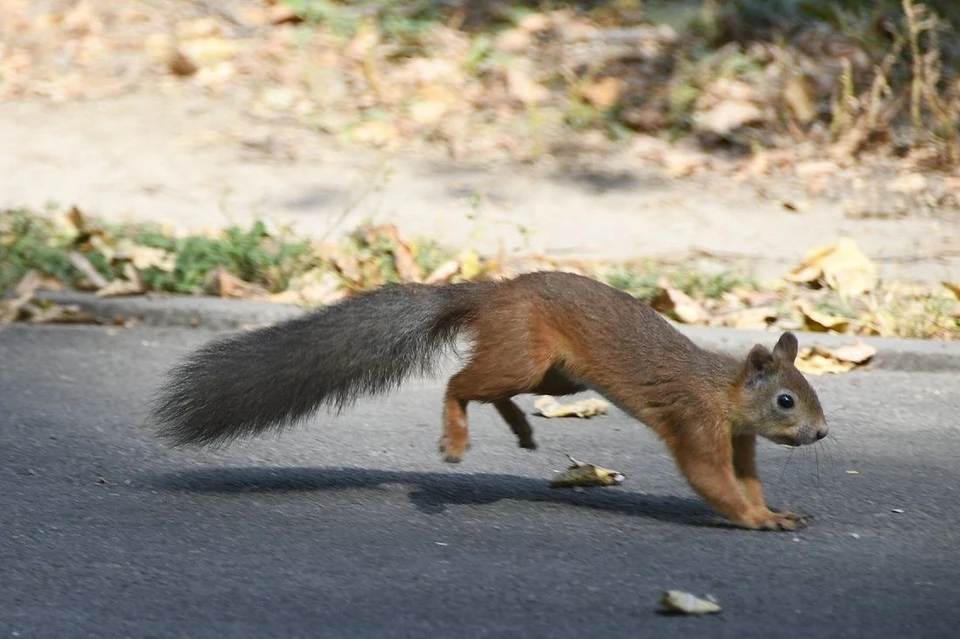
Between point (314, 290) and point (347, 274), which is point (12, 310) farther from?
point (347, 274)

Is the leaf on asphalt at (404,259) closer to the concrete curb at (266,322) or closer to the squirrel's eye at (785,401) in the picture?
the concrete curb at (266,322)

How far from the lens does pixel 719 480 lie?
13.0 feet

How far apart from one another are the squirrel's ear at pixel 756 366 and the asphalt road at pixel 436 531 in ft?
1.45

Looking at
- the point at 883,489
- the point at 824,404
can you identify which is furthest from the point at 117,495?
the point at 824,404

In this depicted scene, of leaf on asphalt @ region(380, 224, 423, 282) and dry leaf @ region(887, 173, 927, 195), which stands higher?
dry leaf @ region(887, 173, 927, 195)

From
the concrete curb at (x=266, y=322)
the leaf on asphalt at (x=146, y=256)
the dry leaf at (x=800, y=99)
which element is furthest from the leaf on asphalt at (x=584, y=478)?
the dry leaf at (x=800, y=99)

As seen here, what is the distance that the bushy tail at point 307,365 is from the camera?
4219 millimetres

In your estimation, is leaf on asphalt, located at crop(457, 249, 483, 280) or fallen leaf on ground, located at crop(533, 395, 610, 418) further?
leaf on asphalt, located at crop(457, 249, 483, 280)

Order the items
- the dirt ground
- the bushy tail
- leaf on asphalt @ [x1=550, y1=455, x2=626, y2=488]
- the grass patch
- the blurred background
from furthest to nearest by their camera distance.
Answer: the dirt ground, the blurred background, the grass patch, leaf on asphalt @ [x1=550, y1=455, x2=626, y2=488], the bushy tail

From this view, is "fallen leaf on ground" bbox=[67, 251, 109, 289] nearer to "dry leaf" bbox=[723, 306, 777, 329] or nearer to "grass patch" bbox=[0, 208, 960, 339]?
"grass patch" bbox=[0, 208, 960, 339]

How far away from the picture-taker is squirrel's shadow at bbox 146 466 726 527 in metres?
4.26

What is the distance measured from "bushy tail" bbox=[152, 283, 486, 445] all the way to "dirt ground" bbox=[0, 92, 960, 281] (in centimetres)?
310

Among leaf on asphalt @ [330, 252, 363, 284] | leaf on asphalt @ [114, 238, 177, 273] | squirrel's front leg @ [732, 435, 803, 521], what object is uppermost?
squirrel's front leg @ [732, 435, 803, 521]

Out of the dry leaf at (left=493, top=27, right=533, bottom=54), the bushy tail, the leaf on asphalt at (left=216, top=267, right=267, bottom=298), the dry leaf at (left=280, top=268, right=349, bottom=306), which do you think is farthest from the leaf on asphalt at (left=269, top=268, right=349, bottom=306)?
the dry leaf at (left=493, top=27, right=533, bottom=54)
